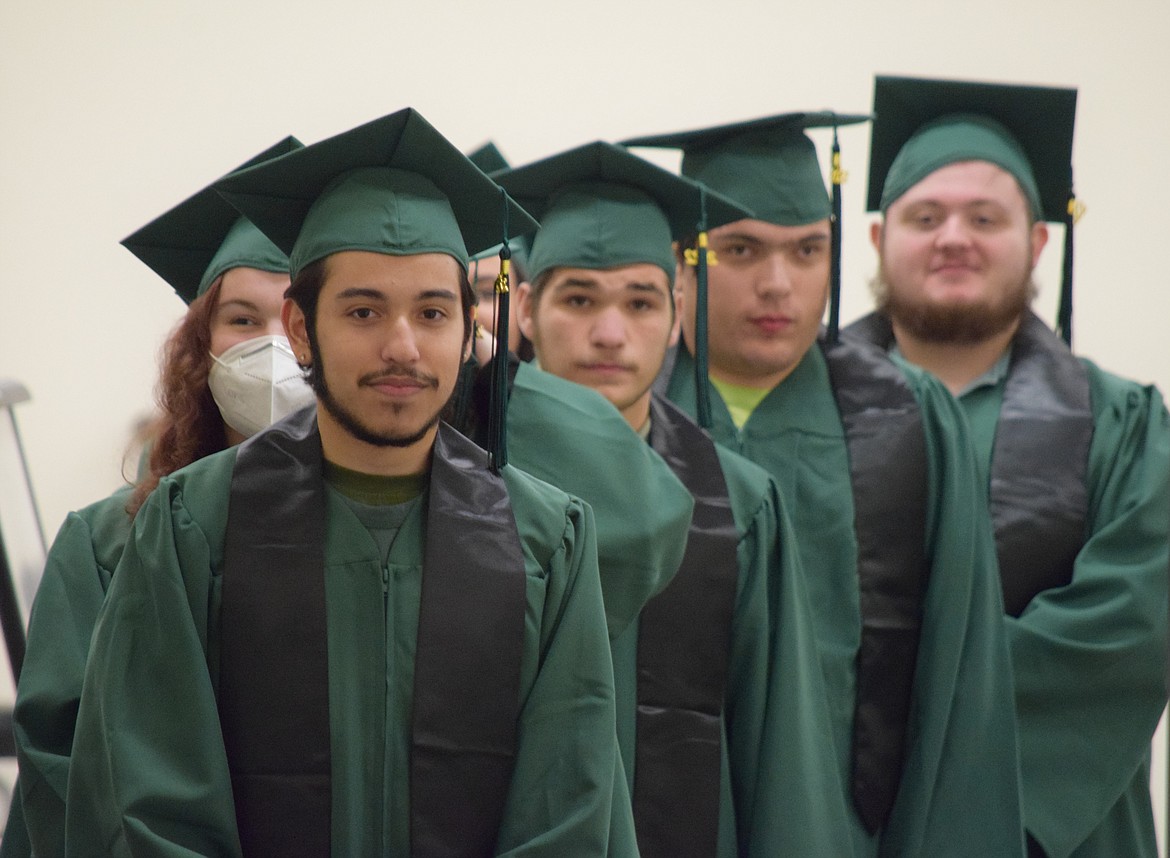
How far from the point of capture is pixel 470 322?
2.12 metres

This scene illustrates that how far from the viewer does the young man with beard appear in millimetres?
3189

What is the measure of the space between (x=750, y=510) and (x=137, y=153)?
2558 millimetres

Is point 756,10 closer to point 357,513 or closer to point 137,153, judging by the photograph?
point 137,153

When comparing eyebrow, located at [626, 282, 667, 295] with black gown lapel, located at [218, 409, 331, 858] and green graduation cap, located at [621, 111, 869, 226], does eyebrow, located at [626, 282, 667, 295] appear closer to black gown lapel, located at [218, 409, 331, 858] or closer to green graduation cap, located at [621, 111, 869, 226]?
green graduation cap, located at [621, 111, 869, 226]

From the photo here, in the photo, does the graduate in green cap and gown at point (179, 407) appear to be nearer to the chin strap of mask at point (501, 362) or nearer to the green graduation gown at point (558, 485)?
the green graduation gown at point (558, 485)

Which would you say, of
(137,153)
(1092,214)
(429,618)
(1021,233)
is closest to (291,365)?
(429,618)

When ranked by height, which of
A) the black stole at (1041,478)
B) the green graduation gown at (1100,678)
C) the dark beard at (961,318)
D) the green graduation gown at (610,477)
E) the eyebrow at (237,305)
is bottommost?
the green graduation gown at (1100,678)

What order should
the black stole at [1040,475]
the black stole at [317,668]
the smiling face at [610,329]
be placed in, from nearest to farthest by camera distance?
the black stole at [317,668] → the smiling face at [610,329] → the black stole at [1040,475]

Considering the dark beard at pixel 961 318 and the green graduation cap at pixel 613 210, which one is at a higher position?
the green graduation cap at pixel 613 210

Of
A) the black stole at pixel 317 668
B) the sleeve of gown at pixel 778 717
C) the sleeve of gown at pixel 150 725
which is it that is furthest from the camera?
the sleeve of gown at pixel 778 717

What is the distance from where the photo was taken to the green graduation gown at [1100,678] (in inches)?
124

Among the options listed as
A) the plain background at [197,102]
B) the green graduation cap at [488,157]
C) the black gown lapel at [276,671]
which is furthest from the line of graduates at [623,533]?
the plain background at [197,102]

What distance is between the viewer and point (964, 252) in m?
3.58

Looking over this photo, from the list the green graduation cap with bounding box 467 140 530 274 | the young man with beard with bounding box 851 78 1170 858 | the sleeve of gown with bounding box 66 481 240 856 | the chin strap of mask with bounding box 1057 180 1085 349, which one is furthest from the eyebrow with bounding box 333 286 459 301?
the chin strap of mask with bounding box 1057 180 1085 349
